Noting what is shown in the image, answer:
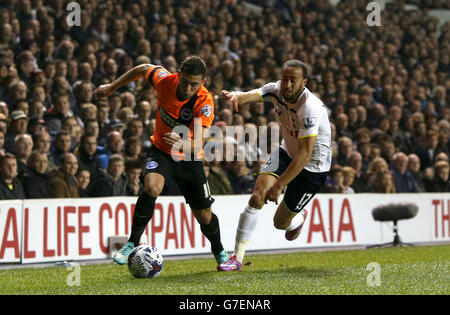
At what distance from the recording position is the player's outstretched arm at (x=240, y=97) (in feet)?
27.3

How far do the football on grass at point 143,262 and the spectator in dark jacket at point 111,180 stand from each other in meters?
4.12

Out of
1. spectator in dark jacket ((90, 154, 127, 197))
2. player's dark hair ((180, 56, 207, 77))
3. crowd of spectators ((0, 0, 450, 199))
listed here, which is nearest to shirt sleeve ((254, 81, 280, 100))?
player's dark hair ((180, 56, 207, 77))

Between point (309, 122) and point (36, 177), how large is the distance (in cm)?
514

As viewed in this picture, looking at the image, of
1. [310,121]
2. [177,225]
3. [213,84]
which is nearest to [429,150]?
[213,84]

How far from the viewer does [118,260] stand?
26.3ft

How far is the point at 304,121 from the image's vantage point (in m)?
8.07

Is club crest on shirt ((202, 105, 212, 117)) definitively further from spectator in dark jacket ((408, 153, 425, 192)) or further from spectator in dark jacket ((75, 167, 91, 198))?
spectator in dark jacket ((408, 153, 425, 192))

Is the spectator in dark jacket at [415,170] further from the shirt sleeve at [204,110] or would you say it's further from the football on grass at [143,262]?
the football on grass at [143,262]

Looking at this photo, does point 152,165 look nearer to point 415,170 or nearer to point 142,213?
point 142,213

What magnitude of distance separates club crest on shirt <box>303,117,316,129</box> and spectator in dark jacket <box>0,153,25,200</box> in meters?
4.88

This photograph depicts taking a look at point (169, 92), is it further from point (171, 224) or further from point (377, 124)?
point (377, 124)

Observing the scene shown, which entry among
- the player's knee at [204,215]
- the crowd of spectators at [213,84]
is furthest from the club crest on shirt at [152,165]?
the crowd of spectators at [213,84]
